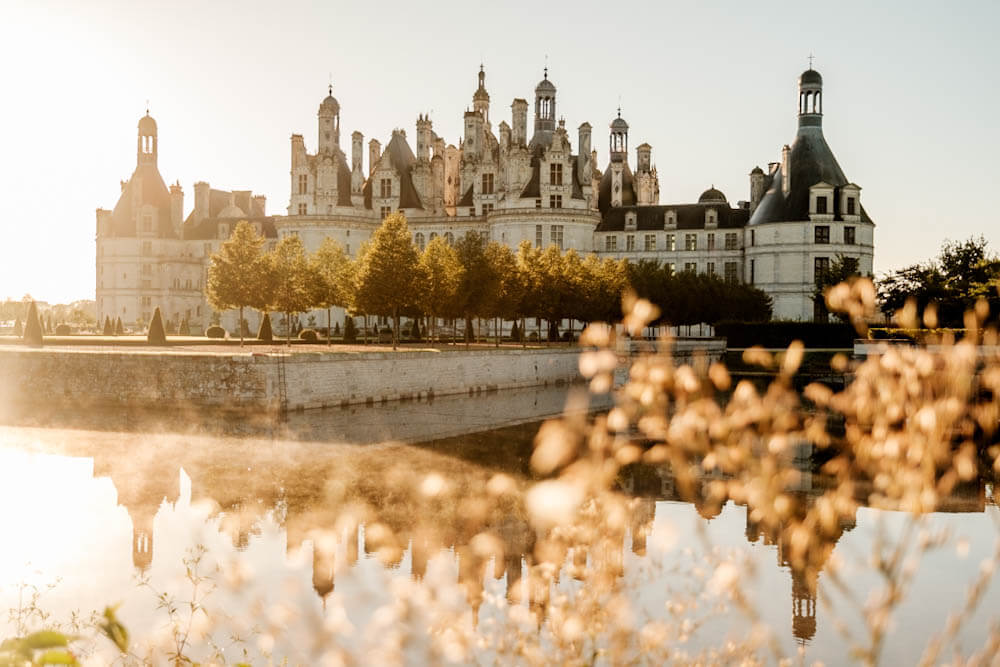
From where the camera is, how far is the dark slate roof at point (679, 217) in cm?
6700

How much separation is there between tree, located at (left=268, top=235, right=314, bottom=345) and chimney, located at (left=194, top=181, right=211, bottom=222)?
3631 cm

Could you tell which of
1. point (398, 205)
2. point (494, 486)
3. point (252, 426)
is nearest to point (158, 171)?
point (398, 205)

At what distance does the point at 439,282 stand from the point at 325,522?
28970 mm

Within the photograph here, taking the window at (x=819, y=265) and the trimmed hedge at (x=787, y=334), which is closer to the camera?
the trimmed hedge at (x=787, y=334)

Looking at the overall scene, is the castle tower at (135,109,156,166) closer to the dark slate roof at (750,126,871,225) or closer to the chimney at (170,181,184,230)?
the chimney at (170,181,184,230)

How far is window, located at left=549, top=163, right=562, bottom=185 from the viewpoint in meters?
63.0

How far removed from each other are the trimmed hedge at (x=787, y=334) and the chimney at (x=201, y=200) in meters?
50.1

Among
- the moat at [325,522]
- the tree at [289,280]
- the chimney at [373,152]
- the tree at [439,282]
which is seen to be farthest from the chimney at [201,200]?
the moat at [325,522]

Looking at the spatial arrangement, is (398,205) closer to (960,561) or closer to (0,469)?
(0,469)

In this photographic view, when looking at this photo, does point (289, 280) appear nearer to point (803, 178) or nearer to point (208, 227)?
point (803, 178)

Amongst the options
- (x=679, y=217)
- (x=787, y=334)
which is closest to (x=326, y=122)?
(x=679, y=217)

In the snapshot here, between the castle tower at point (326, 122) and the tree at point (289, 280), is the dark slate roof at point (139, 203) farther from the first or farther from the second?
the tree at point (289, 280)

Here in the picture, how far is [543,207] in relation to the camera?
207 ft

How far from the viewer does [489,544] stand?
3.26m
